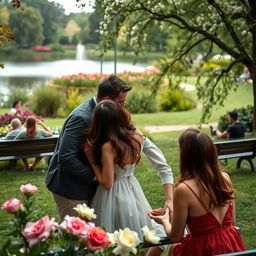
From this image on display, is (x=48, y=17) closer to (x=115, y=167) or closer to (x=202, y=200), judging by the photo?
(x=115, y=167)

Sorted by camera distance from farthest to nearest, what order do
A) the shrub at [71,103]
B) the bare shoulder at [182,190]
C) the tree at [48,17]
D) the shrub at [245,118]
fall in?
1. the tree at [48,17]
2. the shrub at [71,103]
3. the shrub at [245,118]
4. the bare shoulder at [182,190]

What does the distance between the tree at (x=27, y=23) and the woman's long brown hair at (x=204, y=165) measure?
75210 mm

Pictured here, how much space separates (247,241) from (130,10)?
7808mm

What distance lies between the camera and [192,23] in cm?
1412

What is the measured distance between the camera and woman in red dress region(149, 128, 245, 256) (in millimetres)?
3172

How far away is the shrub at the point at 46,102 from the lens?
24219 mm

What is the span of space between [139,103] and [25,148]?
55.3 feet

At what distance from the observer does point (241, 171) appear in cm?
897

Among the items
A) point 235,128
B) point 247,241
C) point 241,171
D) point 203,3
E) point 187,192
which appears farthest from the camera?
point 203,3

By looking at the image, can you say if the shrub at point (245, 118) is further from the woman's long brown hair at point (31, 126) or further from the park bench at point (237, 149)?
the woman's long brown hair at point (31, 126)

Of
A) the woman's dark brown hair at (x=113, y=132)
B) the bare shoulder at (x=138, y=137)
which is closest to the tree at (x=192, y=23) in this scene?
the bare shoulder at (x=138, y=137)

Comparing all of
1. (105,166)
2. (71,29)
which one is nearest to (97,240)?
(105,166)

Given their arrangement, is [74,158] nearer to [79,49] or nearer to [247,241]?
[247,241]

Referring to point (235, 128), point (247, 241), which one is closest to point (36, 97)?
point (235, 128)
